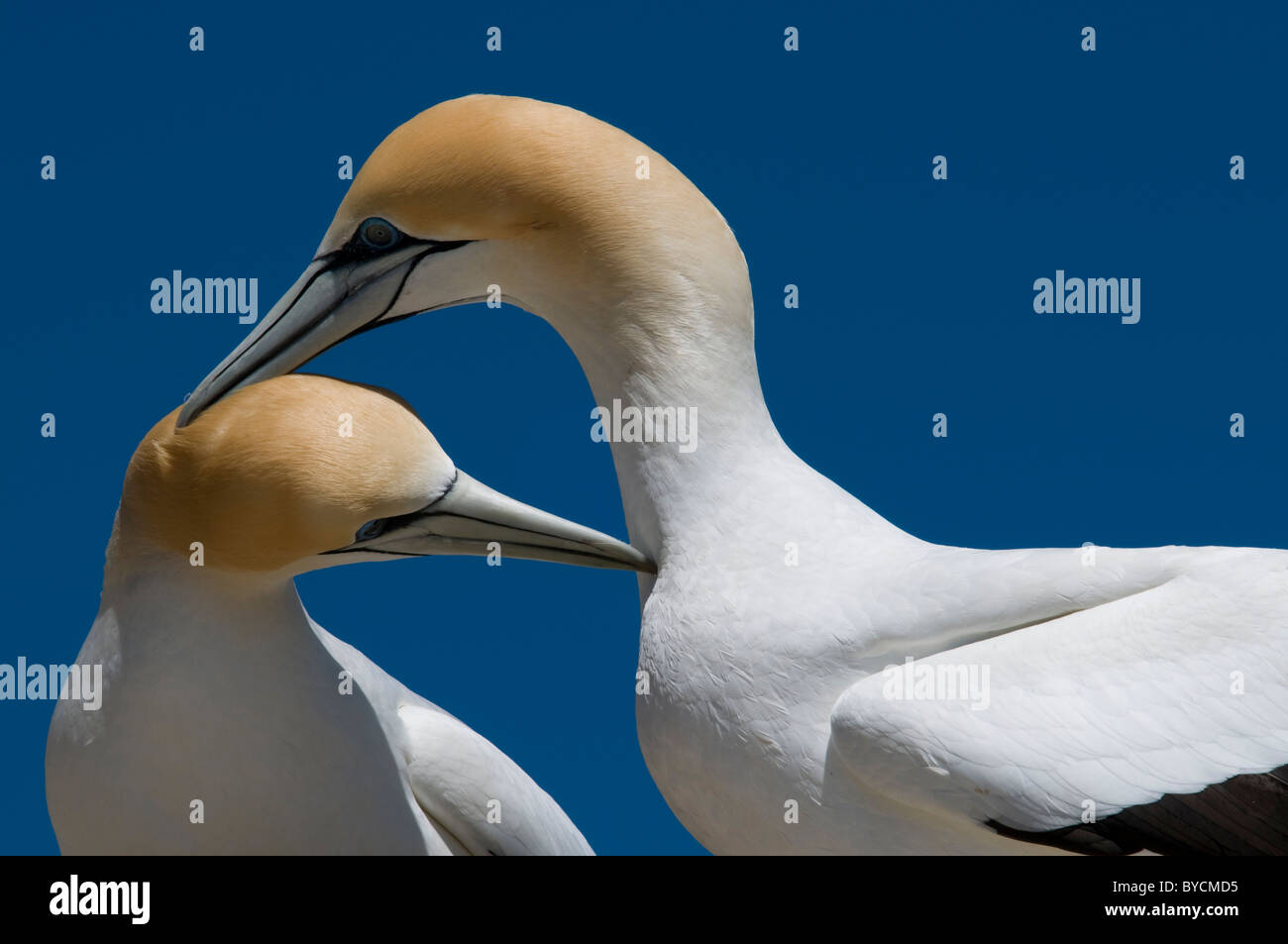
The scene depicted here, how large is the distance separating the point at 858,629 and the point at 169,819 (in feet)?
5.98

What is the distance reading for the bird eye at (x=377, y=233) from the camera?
5.41 meters

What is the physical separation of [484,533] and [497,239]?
0.81 meters

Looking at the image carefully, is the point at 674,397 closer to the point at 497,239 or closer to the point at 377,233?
the point at 497,239

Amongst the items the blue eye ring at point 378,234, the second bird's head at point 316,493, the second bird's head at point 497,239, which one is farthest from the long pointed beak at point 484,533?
the blue eye ring at point 378,234

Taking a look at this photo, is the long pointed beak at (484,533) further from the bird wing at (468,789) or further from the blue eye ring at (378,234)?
the bird wing at (468,789)

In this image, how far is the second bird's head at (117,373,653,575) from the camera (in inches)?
196

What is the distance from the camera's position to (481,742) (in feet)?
20.2

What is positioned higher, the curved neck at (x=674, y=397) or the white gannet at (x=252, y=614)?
the curved neck at (x=674, y=397)

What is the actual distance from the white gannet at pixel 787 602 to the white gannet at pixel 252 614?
12.7 inches

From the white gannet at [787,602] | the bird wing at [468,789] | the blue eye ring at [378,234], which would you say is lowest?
the bird wing at [468,789]

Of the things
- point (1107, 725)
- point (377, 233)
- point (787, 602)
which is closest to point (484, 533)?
point (787, 602)

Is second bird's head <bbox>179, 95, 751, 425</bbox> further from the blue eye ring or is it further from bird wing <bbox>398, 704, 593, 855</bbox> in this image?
bird wing <bbox>398, 704, 593, 855</bbox>

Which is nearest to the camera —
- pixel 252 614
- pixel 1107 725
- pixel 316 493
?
pixel 1107 725

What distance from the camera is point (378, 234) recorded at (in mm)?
5418
